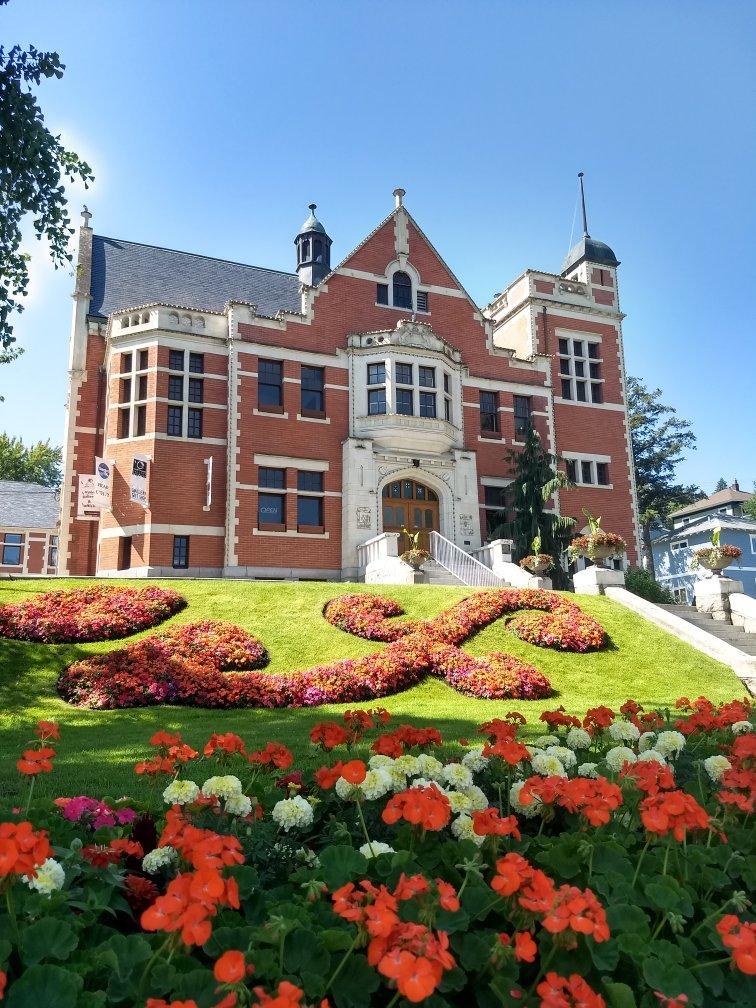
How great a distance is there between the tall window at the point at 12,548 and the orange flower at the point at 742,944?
54660 millimetres

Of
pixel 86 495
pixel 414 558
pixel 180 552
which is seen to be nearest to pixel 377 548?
pixel 414 558

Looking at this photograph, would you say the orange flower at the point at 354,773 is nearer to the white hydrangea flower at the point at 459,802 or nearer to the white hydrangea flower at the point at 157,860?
the white hydrangea flower at the point at 459,802

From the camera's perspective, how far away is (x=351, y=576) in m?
25.4

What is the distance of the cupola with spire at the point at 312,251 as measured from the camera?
3778 centimetres

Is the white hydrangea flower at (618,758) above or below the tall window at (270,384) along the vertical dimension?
below

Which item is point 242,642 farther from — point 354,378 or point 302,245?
point 302,245

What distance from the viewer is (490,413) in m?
30.7

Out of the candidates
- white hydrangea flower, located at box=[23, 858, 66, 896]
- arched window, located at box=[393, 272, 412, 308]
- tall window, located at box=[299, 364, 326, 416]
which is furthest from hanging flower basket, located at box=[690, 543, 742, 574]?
white hydrangea flower, located at box=[23, 858, 66, 896]

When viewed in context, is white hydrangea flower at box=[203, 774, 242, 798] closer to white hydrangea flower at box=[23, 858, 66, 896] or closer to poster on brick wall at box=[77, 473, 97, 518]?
white hydrangea flower at box=[23, 858, 66, 896]

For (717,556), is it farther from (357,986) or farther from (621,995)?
(357,986)

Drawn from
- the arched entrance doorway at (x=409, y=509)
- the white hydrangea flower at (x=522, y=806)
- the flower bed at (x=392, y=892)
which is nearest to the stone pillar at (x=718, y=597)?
the arched entrance doorway at (x=409, y=509)

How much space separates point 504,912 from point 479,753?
1682 millimetres

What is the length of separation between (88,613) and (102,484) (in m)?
10.7

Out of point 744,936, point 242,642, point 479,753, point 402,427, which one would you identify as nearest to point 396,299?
point 402,427
